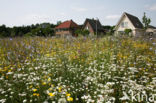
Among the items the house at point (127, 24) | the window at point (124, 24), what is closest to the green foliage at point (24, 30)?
the house at point (127, 24)

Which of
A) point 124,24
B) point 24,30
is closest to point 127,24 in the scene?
point 124,24

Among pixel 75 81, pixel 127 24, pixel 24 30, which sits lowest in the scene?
pixel 75 81

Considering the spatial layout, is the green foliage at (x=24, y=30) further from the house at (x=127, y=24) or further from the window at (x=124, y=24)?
the window at (x=124, y=24)

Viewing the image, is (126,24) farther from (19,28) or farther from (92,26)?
(19,28)

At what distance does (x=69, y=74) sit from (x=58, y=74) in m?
0.33

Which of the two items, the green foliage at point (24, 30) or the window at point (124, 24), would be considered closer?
the green foliage at point (24, 30)

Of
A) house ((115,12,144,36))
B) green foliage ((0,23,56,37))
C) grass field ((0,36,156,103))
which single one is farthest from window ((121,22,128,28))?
grass field ((0,36,156,103))

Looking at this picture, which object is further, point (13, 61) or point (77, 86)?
point (13, 61)

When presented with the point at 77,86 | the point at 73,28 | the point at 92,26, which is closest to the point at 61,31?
the point at 73,28

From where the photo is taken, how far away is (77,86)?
11.0ft

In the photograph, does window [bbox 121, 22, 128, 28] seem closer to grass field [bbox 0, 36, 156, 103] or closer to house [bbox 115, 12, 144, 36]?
house [bbox 115, 12, 144, 36]

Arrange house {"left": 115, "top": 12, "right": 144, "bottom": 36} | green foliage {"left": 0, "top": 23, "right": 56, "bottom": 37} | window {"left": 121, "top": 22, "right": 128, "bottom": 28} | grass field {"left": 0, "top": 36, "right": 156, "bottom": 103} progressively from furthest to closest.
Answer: window {"left": 121, "top": 22, "right": 128, "bottom": 28}, house {"left": 115, "top": 12, "right": 144, "bottom": 36}, green foliage {"left": 0, "top": 23, "right": 56, "bottom": 37}, grass field {"left": 0, "top": 36, "right": 156, "bottom": 103}

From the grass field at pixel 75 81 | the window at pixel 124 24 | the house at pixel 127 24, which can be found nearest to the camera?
the grass field at pixel 75 81

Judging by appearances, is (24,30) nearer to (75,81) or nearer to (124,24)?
(124,24)
